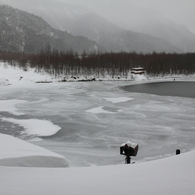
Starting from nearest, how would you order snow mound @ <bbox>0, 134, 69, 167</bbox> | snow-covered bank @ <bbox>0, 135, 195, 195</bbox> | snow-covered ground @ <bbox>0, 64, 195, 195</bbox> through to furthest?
snow-covered bank @ <bbox>0, 135, 195, 195</bbox> → snow-covered ground @ <bbox>0, 64, 195, 195</bbox> → snow mound @ <bbox>0, 134, 69, 167</bbox>

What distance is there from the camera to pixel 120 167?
4.84 m

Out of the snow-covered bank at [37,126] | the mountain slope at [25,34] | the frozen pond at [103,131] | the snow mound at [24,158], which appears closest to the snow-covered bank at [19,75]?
the frozen pond at [103,131]

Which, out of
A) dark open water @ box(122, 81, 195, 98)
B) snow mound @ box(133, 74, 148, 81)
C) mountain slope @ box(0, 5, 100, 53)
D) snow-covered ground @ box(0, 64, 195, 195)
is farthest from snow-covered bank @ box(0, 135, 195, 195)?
mountain slope @ box(0, 5, 100, 53)

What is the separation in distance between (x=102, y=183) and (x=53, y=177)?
928 mm

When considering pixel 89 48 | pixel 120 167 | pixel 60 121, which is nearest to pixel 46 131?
pixel 60 121

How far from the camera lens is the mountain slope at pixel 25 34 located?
124250 mm

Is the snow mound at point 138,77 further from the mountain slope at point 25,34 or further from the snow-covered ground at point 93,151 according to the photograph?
the mountain slope at point 25,34

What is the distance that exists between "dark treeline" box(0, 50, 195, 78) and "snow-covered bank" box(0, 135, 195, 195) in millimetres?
65456

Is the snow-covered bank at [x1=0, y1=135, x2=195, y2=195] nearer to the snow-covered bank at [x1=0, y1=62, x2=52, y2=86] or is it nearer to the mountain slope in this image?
the snow-covered bank at [x1=0, y1=62, x2=52, y2=86]

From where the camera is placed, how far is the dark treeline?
73.0 meters

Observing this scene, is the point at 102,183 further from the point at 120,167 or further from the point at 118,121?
the point at 118,121

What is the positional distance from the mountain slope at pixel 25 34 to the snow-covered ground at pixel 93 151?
116547mm

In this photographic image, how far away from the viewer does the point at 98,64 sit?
255ft

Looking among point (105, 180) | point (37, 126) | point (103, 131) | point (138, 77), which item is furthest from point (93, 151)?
point (138, 77)
